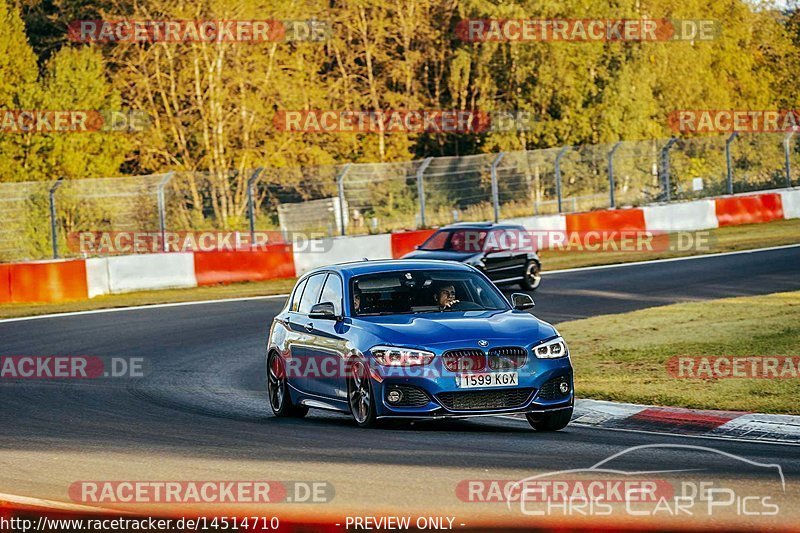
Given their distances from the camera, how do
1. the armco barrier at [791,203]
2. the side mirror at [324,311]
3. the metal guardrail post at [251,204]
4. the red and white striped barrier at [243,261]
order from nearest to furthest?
the side mirror at [324,311] → the red and white striped barrier at [243,261] → the metal guardrail post at [251,204] → the armco barrier at [791,203]

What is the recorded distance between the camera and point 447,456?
30.1 ft

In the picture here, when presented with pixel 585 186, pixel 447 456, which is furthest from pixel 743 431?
pixel 585 186

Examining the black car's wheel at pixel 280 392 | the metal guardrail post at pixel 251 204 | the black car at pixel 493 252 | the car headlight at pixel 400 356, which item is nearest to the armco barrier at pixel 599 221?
the metal guardrail post at pixel 251 204

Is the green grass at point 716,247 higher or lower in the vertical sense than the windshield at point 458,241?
lower

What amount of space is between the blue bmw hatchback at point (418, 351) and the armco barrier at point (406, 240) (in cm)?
1891

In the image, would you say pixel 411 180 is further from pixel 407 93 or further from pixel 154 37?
pixel 407 93

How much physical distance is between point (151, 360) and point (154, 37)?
30.5 m

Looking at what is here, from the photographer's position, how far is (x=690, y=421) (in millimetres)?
10969

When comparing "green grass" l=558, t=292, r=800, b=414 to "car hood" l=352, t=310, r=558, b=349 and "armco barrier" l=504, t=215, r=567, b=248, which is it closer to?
"car hood" l=352, t=310, r=558, b=349

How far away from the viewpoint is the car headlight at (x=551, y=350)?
10.6 meters

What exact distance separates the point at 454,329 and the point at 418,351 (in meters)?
0.41

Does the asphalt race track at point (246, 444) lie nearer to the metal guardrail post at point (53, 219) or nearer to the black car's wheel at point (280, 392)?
the black car's wheel at point (280, 392)

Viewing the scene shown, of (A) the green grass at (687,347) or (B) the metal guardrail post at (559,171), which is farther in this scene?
(B) the metal guardrail post at (559,171)

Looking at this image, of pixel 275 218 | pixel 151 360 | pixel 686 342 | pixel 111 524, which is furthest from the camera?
pixel 275 218
